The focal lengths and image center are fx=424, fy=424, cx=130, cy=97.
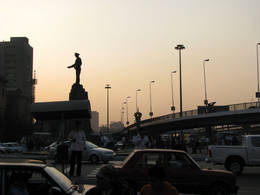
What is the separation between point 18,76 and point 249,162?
13797 cm

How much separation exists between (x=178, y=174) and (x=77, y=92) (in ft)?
123

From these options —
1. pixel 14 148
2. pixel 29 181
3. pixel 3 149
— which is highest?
pixel 14 148

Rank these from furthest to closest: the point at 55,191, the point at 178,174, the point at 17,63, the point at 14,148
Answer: the point at 17,63, the point at 14,148, the point at 178,174, the point at 55,191

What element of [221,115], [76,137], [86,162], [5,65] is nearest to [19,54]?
[5,65]

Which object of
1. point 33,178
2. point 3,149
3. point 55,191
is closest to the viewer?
point 55,191

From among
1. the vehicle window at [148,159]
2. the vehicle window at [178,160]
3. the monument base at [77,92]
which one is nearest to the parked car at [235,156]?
the vehicle window at [178,160]

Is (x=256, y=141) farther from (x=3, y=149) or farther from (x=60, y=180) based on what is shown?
(x=3, y=149)

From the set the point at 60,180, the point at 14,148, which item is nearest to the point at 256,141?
the point at 60,180

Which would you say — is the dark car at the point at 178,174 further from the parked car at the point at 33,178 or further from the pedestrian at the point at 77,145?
the parked car at the point at 33,178

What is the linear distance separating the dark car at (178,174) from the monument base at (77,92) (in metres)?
36.4

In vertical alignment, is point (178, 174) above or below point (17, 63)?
below

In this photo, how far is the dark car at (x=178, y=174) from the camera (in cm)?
1057

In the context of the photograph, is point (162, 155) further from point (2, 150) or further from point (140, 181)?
point (2, 150)

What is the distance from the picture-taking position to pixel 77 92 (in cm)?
4738
